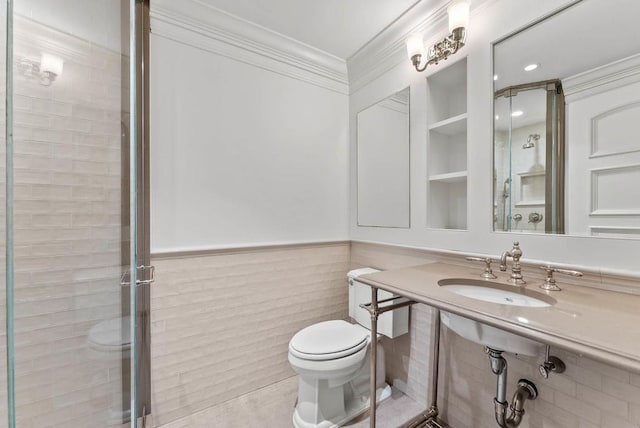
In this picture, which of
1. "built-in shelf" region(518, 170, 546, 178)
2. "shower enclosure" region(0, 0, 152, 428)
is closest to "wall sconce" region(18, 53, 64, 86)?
"shower enclosure" region(0, 0, 152, 428)

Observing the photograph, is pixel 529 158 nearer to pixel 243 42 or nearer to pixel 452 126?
pixel 452 126

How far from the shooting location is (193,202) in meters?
1.50

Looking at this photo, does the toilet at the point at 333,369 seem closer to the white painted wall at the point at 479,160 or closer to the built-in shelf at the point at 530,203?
the white painted wall at the point at 479,160

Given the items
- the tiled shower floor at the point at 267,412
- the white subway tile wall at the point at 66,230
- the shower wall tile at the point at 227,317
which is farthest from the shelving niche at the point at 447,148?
the white subway tile wall at the point at 66,230

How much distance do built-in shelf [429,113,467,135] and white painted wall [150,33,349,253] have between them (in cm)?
79

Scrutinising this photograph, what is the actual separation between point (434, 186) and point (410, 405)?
1.32m

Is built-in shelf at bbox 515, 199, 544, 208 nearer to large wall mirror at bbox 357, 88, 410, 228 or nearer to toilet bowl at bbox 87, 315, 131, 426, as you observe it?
large wall mirror at bbox 357, 88, 410, 228

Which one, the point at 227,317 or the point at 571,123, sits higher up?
the point at 571,123

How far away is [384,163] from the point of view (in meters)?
1.84

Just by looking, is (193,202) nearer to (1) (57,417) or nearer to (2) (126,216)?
(2) (126,216)

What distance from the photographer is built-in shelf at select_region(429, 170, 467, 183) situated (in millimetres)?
1363

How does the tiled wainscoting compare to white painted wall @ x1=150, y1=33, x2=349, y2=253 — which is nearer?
the tiled wainscoting

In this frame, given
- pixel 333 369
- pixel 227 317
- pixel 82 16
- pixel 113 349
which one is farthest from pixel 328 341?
pixel 82 16

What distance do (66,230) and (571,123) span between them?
2052mm
